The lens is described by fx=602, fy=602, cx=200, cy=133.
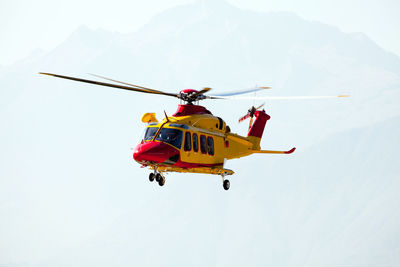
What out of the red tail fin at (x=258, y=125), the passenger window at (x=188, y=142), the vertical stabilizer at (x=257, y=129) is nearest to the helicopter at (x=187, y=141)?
the passenger window at (x=188, y=142)

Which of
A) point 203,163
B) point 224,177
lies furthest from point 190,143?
point 224,177

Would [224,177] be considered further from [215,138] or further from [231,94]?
[231,94]

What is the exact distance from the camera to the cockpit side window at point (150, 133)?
30.4 meters

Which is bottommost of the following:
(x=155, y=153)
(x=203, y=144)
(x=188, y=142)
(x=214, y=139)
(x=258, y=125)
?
(x=155, y=153)

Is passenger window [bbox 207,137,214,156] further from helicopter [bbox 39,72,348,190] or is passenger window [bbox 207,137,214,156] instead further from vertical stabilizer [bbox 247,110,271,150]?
vertical stabilizer [bbox 247,110,271,150]

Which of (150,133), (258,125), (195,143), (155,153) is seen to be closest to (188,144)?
(195,143)

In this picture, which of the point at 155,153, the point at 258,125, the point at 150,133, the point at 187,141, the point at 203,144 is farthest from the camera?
the point at 258,125

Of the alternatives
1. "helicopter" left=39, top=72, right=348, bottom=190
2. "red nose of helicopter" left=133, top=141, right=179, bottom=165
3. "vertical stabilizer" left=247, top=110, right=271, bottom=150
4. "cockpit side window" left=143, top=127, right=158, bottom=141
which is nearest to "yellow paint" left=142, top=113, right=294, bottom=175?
"helicopter" left=39, top=72, right=348, bottom=190

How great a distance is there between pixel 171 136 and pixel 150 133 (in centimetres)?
113

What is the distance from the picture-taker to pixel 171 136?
30.4 metres

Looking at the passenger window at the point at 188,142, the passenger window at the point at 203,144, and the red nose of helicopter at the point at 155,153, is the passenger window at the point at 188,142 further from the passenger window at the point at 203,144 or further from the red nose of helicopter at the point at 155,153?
the passenger window at the point at 203,144

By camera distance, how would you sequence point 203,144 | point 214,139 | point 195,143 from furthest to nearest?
point 214,139 < point 203,144 < point 195,143

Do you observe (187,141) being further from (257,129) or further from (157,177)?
(257,129)

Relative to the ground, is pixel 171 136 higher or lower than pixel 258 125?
lower
